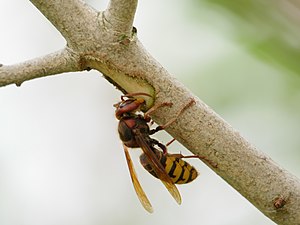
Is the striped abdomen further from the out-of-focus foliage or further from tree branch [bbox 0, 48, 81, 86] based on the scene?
tree branch [bbox 0, 48, 81, 86]

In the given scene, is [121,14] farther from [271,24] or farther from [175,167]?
[175,167]

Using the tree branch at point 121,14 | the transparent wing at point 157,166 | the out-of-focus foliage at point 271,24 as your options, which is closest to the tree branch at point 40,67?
the tree branch at point 121,14

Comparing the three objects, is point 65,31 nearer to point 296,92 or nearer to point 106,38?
point 106,38

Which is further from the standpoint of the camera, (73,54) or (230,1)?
(230,1)

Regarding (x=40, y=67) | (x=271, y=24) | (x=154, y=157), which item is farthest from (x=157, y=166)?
(x=40, y=67)

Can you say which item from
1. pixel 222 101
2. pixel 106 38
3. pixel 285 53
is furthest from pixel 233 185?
pixel 222 101

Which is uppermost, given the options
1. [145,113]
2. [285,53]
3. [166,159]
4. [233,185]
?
[285,53]

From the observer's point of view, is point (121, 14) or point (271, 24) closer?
point (121, 14)

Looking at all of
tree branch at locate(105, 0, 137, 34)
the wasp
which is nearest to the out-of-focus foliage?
the wasp
